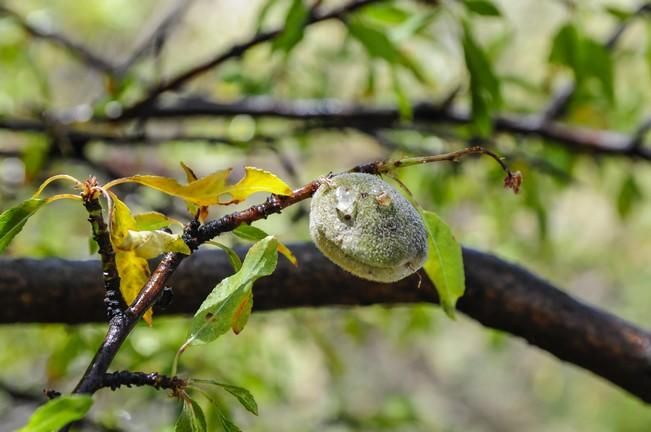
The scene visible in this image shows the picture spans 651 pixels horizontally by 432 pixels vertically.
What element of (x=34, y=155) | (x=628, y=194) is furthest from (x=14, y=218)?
(x=628, y=194)

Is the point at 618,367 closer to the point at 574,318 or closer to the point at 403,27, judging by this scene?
the point at 574,318

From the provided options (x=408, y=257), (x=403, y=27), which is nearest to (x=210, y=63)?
(x=403, y=27)

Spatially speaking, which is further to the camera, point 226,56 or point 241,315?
point 226,56

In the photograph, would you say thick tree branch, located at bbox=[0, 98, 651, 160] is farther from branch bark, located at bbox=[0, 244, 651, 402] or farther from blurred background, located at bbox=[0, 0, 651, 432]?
branch bark, located at bbox=[0, 244, 651, 402]

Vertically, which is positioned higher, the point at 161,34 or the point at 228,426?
the point at 228,426

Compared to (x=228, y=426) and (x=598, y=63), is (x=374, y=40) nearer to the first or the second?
(x=598, y=63)
